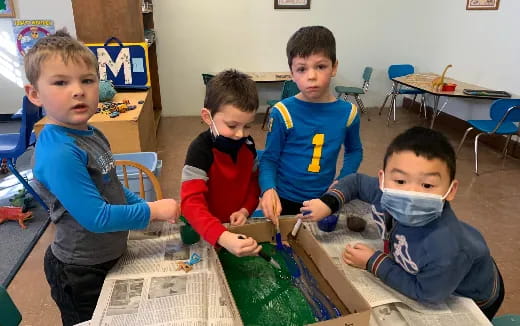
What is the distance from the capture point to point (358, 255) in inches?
38.5

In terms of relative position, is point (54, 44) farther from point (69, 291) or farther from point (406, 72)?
point (406, 72)

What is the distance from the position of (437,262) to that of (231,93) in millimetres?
672

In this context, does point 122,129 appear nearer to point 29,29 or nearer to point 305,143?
point 305,143

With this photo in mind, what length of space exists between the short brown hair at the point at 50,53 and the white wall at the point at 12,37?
390 cm

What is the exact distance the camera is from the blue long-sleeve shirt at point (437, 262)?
0.84m

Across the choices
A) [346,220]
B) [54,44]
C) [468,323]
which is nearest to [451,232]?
[468,323]

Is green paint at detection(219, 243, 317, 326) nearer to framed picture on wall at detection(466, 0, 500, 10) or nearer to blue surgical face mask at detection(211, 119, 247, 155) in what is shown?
blue surgical face mask at detection(211, 119, 247, 155)

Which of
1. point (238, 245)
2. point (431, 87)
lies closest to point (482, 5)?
point (431, 87)

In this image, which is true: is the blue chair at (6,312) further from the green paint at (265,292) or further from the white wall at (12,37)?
the white wall at (12,37)

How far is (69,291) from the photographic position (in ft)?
3.27

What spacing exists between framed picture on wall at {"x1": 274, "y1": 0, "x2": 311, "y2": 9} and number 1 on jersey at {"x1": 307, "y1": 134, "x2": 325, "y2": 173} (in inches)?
166

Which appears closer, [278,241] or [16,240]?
[278,241]

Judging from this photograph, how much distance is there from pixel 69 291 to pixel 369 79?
5.25 m

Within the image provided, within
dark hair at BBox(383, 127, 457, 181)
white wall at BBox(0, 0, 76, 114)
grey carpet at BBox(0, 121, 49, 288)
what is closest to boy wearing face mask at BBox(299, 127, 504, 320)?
dark hair at BBox(383, 127, 457, 181)
